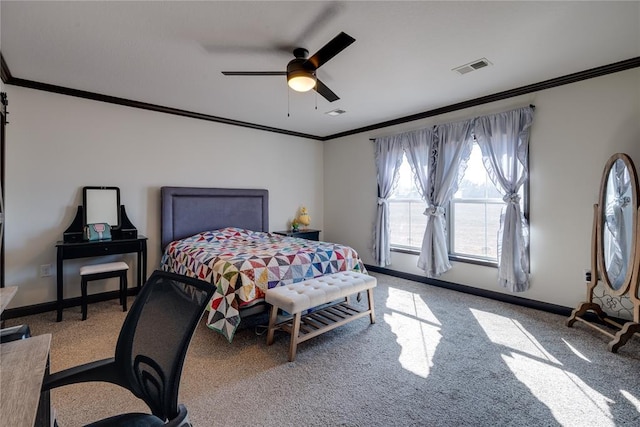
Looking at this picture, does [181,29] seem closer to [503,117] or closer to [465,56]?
[465,56]

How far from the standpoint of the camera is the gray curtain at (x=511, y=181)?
337 centimetres

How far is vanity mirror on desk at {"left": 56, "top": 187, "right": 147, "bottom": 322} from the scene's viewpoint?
3090mm

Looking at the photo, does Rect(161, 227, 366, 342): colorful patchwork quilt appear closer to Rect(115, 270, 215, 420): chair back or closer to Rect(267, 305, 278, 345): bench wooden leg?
Rect(267, 305, 278, 345): bench wooden leg

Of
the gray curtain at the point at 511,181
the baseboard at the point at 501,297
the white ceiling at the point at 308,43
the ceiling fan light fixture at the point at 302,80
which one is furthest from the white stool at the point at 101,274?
the gray curtain at the point at 511,181

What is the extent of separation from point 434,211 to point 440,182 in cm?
41

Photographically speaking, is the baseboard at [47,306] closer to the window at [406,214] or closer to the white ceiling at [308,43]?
the white ceiling at [308,43]

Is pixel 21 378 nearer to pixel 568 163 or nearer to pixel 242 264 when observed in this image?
pixel 242 264

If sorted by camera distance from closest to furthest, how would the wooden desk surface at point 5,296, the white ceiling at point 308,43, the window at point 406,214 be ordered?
the wooden desk surface at point 5,296
the white ceiling at point 308,43
the window at point 406,214

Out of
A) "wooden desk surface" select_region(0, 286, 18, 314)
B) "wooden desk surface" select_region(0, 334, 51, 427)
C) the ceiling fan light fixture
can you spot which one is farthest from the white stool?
Result: the ceiling fan light fixture

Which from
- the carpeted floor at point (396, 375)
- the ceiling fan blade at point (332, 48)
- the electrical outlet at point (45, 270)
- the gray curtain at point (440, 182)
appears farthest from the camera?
the gray curtain at point (440, 182)

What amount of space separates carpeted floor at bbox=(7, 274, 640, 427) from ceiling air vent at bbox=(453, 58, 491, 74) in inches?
100

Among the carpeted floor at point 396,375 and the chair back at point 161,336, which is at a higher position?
the chair back at point 161,336

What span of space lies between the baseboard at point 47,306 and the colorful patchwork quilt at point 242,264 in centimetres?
71

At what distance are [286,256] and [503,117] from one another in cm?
302
